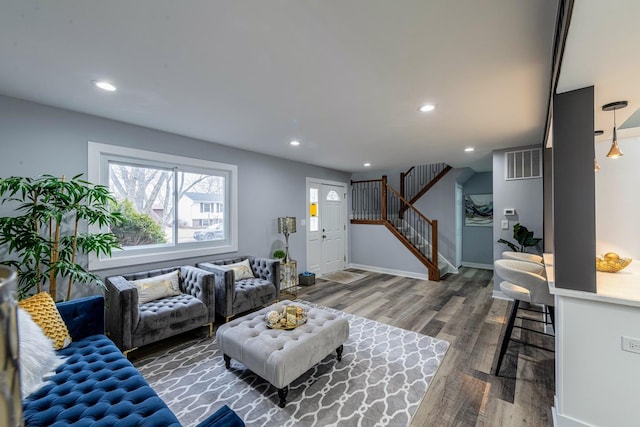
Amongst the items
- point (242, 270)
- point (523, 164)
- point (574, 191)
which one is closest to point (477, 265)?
point (523, 164)

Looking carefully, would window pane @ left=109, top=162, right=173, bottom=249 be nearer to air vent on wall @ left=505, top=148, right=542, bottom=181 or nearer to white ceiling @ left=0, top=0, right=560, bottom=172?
white ceiling @ left=0, top=0, right=560, bottom=172

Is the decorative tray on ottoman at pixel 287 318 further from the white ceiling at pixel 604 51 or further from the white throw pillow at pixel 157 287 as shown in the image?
the white ceiling at pixel 604 51

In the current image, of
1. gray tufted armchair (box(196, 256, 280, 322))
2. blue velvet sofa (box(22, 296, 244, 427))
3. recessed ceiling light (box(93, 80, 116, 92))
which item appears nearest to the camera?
blue velvet sofa (box(22, 296, 244, 427))

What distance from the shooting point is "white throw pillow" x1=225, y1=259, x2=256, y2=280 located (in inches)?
147

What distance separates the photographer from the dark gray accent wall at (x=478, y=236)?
252 inches

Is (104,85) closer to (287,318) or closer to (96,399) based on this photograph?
(96,399)

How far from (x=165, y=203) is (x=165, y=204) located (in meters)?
0.01

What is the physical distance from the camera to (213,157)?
12.8 ft

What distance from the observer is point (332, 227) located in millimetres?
6207

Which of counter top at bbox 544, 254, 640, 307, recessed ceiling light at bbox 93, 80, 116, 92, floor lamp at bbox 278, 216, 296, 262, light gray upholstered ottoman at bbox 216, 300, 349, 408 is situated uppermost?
recessed ceiling light at bbox 93, 80, 116, 92

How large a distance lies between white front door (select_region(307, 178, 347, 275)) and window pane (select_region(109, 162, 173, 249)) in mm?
2689

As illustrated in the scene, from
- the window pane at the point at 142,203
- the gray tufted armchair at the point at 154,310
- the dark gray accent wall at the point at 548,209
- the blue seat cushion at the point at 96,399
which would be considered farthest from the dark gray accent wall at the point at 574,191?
the window pane at the point at 142,203

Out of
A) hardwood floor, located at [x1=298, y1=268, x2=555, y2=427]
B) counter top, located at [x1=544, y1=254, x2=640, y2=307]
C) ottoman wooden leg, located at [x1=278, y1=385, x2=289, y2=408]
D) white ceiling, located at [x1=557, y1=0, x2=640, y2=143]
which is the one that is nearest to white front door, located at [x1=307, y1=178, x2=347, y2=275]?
hardwood floor, located at [x1=298, y1=268, x2=555, y2=427]

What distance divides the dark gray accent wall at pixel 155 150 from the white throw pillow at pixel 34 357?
4.46 ft
